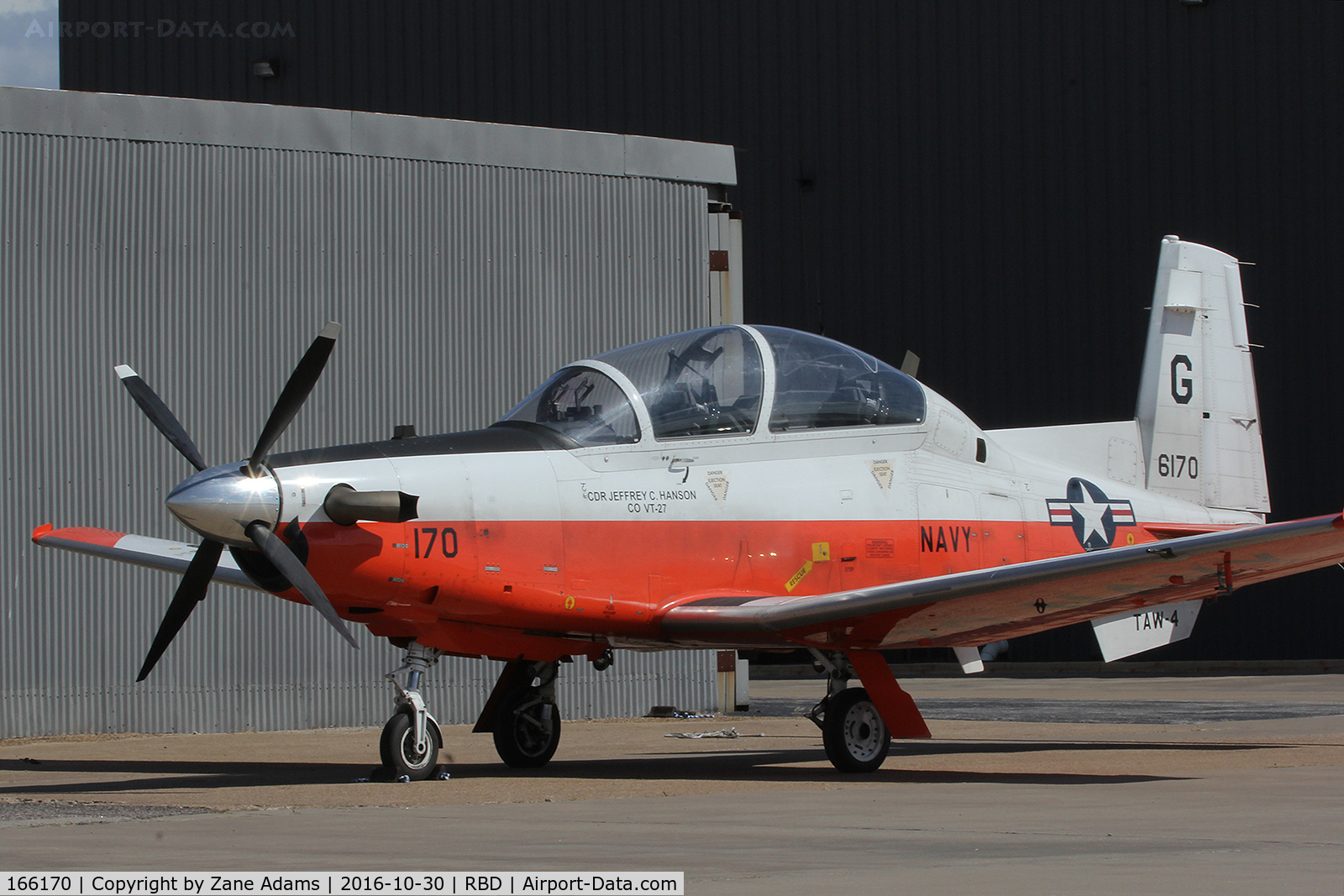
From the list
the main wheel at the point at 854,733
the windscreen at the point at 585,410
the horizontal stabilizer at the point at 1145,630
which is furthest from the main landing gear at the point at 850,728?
the horizontal stabilizer at the point at 1145,630

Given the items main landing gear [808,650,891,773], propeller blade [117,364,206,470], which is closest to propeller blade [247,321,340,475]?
propeller blade [117,364,206,470]

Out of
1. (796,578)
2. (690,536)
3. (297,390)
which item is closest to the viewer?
(297,390)

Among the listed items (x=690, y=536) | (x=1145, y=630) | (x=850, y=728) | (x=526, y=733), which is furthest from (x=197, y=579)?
(x=1145, y=630)

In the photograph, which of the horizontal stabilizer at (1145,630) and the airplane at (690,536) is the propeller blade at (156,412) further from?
the horizontal stabilizer at (1145,630)

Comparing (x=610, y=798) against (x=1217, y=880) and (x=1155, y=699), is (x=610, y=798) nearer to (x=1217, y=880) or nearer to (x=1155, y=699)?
(x=1217, y=880)

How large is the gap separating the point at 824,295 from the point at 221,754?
19518 mm

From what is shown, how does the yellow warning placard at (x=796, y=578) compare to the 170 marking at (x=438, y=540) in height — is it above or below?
below

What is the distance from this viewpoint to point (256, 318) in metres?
14.6

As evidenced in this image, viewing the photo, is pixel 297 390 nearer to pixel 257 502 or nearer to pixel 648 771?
pixel 257 502

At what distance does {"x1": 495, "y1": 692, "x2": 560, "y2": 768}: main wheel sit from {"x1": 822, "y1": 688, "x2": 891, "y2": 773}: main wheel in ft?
6.38

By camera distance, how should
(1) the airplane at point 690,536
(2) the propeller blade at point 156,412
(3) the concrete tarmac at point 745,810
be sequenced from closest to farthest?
(3) the concrete tarmac at point 745,810 < (1) the airplane at point 690,536 < (2) the propeller blade at point 156,412

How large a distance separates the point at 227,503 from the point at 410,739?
1.86 meters

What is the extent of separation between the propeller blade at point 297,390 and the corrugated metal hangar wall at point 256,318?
246 inches

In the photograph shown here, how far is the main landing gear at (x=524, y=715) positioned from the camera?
10.3 meters
